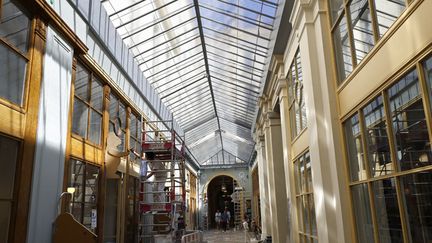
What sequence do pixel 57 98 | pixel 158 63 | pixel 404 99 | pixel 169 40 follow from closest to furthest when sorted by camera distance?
pixel 404 99, pixel 57 98, pixel 169 40, pixel 158 63

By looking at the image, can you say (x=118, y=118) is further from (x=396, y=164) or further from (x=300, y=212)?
(x=396, y=164)

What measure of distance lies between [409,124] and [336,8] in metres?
2.84

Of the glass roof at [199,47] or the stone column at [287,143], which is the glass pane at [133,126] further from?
the stone column at [287,143]

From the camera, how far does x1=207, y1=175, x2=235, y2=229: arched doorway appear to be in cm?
3966

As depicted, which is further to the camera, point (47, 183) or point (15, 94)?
point (47, 183)

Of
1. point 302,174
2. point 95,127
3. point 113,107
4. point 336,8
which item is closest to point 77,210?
point 95,127

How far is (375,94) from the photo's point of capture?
4.47m

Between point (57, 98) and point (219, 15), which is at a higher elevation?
point (219, 15)

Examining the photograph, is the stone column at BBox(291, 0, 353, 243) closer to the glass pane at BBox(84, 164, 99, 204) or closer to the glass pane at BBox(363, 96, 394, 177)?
the glass pane at BBox(363, 96, 394, 177)

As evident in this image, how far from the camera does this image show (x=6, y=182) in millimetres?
5473

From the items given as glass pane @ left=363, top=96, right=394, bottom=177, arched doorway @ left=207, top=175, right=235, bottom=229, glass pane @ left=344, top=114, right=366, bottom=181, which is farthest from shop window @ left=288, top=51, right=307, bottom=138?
arched doorway @ left=207, top=175, right=235, bottom=229

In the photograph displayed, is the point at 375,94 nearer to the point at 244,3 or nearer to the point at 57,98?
the point at 57,98

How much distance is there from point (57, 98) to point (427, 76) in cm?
601

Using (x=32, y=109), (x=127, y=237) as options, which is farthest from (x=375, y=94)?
(x=127, y=237)
